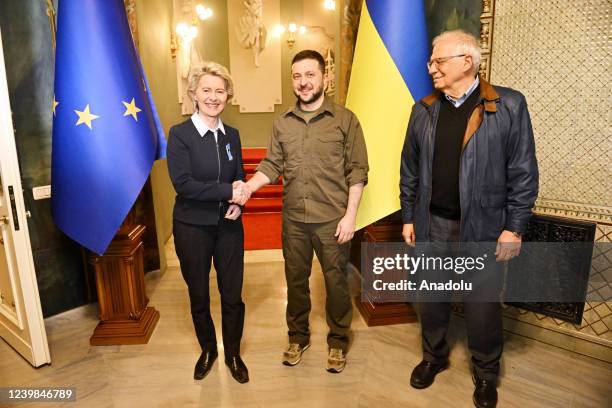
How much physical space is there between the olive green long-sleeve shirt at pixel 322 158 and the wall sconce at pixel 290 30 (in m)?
5.46

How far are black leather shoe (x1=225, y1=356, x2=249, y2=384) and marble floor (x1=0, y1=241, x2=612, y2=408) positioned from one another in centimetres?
5

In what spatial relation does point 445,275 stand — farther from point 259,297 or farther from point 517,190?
point 259,297

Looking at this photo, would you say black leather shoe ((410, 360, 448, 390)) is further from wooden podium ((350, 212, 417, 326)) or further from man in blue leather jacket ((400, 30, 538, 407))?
wooden podium ((350, 212, 417, 326))

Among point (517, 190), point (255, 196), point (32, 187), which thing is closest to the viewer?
point (517, 190)

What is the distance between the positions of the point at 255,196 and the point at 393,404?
370 centimetres

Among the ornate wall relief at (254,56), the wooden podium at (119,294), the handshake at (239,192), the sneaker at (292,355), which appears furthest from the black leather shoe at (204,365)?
the ornate wall relief at (254,56)

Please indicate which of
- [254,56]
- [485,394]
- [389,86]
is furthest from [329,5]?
[485,394]

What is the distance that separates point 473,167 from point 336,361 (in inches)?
51.0

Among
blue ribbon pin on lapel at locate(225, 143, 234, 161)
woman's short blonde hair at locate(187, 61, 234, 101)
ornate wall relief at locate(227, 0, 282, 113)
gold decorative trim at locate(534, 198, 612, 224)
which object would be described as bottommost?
gold decorative trim at locate(534, 198, 612, 224)

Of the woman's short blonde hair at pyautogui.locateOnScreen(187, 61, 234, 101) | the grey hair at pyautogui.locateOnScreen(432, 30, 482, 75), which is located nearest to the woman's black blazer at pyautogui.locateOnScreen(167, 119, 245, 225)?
the woman's short blonde hair at pyautogui.locateOnScreen(187, 61, 234, 101)

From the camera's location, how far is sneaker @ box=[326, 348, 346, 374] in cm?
240

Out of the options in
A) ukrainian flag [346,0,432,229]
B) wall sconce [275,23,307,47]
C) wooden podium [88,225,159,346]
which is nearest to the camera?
ukrainian flag [346,0,432,229]

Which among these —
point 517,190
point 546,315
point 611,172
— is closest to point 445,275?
point 517,190

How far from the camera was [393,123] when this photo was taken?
2525mm
